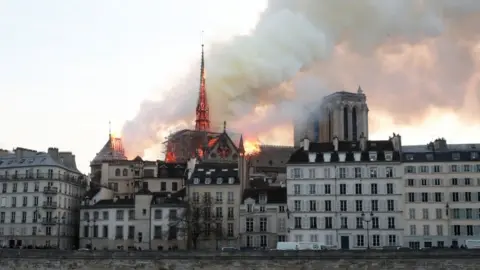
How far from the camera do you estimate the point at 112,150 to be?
13662cm

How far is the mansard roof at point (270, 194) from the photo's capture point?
85438mm

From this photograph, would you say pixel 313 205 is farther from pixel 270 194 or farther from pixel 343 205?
pixel 270 194

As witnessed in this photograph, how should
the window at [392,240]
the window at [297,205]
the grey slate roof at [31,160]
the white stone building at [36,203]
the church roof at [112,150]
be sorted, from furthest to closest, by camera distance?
the church roof at [112,150]
the grey slate roof at [31,160]
the white stone building at [36,203]
the window at [297,205]
the window at [392,240]

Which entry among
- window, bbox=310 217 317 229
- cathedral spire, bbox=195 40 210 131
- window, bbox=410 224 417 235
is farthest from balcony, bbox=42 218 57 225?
cathedral spire, bbox=195 40 210 131

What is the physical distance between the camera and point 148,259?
68.2m

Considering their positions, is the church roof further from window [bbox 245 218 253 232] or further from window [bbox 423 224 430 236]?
window [bbox 423 224 430 236]

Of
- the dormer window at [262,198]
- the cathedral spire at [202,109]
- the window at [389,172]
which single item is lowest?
the dormer window at [262,198]

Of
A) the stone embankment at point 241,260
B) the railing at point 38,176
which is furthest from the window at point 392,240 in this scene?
the railing at point 38,176

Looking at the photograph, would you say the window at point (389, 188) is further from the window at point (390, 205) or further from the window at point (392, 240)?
the window at point (392, 240)

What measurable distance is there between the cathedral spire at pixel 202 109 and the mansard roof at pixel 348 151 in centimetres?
7644

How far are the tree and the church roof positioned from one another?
48.3 meters

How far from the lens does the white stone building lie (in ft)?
292

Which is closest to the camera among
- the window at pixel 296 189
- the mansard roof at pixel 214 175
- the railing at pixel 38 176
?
the window at pixel 296 189

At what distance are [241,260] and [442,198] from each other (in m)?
28.3
